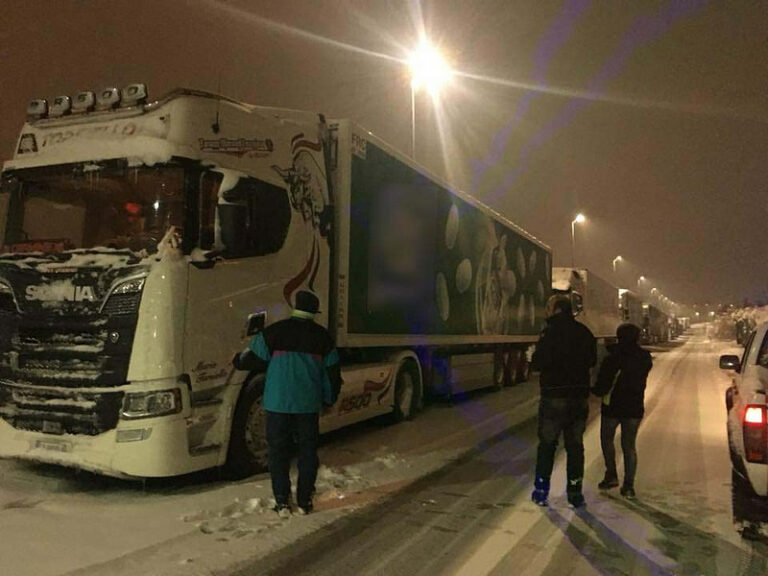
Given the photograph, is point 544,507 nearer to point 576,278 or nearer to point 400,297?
point 400,297

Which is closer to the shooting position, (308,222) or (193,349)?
(193,349)

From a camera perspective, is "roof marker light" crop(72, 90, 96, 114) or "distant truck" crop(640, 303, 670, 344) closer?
"roof marker light" crop(72, 90, 96, 114)

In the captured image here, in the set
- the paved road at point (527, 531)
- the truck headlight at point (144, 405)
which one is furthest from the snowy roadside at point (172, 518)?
the truck headlight at point (144, 405)

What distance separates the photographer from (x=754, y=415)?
421 centimetres

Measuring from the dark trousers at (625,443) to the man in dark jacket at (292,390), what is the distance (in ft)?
8.72

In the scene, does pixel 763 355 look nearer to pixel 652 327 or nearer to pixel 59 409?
pixel 59 409

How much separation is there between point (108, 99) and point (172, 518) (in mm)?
3904

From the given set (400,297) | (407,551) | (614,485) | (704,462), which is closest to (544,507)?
(614,485)

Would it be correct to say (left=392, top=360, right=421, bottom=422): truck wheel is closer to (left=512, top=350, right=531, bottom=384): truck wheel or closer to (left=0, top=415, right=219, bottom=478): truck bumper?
(left=0, top=415, right=219, bottom=478): truck bumper

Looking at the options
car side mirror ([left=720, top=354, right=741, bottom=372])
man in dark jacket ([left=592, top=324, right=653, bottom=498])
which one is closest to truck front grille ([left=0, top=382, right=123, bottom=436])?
man in dark jacket ([left=592, top=324, right=653, bottom=498])

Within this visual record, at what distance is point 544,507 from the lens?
5.45 meters

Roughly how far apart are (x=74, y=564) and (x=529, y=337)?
14.3 metres

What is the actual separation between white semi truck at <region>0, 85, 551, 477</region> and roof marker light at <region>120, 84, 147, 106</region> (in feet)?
0.06

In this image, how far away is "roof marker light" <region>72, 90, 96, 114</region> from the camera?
6.15 meters
